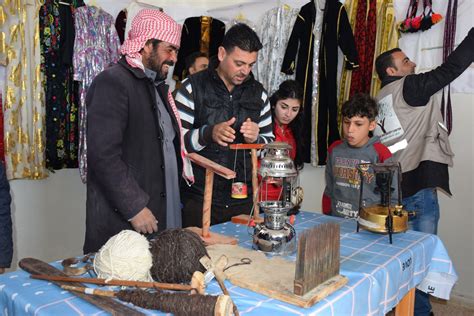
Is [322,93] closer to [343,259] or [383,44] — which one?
[383,44]

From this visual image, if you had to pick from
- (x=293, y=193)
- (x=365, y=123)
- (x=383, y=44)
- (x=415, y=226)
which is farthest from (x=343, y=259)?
(x=383, y=44)

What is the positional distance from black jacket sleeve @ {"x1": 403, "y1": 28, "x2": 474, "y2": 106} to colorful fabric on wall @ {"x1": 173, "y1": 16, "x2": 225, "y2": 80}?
2.20 m

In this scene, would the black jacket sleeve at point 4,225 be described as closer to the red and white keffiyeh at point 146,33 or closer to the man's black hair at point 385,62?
the red and white keffiyeh at point 146,33

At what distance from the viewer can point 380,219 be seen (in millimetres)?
1821

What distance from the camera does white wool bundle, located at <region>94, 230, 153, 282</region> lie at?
1204mm

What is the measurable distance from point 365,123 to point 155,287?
1.75m

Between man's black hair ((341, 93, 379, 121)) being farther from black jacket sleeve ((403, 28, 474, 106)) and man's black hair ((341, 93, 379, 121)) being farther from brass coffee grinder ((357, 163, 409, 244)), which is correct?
brass coffee grinder ((357, 163, 409, 244))

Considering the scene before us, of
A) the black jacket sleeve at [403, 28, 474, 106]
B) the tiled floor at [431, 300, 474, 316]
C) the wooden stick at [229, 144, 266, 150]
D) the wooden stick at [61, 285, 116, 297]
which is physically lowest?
the tiled floor at [431, 300, 474, 316]

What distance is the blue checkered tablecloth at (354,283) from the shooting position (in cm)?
111

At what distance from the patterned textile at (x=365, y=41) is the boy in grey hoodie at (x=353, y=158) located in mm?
956

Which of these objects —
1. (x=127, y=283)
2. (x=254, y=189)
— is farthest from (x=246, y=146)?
(x=127, y=283)

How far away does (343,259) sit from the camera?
4.98 ft

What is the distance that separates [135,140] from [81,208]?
2262 mm

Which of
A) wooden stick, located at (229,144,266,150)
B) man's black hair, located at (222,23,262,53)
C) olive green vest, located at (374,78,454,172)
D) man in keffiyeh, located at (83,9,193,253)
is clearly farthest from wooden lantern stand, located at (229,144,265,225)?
olive green vest, located at (374,78,454,172)
